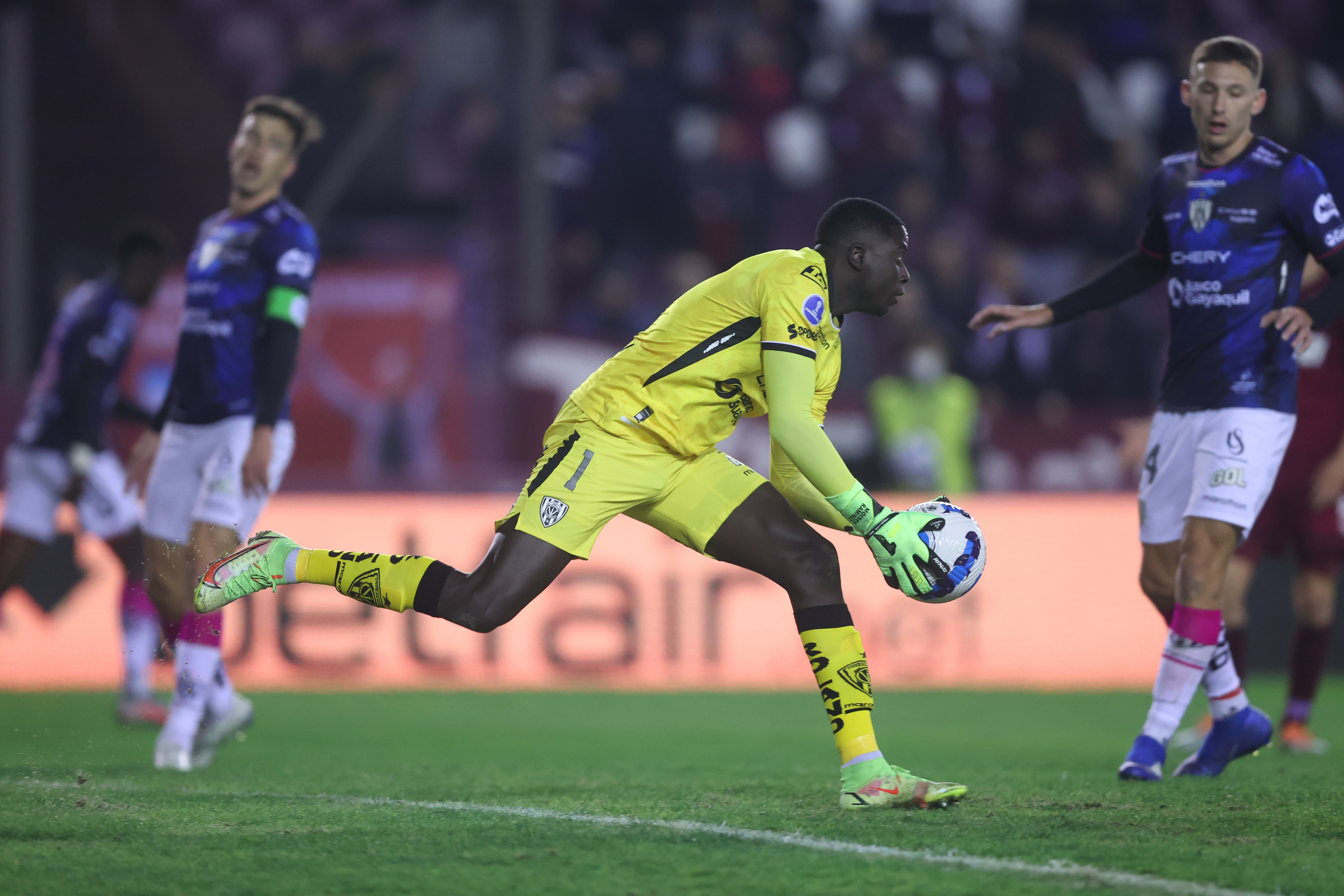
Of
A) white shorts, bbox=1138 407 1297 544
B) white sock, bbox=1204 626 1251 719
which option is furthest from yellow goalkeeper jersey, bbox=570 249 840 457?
white sock, bbox=1204 626 1251 719

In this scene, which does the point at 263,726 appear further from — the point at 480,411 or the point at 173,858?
the point at 480,411

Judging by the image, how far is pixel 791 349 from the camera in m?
4.57

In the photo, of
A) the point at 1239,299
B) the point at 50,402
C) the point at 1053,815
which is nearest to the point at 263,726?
the point at 50,402

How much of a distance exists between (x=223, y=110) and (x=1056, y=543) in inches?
356

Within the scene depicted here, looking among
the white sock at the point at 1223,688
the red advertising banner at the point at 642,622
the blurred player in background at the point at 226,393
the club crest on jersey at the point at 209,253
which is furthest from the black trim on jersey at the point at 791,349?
the red advertising banner at the point at 642,622

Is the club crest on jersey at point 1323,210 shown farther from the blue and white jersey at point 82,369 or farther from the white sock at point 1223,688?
the blue and white jersey at point 82,369

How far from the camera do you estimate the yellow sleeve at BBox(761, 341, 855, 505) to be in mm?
4512

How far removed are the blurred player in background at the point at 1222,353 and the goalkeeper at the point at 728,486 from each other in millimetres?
1451

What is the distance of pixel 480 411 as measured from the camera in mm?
12469

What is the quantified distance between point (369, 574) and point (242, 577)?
1.44ft

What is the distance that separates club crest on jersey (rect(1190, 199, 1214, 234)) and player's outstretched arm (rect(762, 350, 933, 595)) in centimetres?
195

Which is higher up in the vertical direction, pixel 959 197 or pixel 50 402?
pixel 959 197

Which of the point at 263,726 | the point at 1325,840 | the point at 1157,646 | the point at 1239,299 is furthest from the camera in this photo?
the point at 1157,646

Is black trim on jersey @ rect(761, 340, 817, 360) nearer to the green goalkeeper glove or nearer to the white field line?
the green goalkeeper glove
